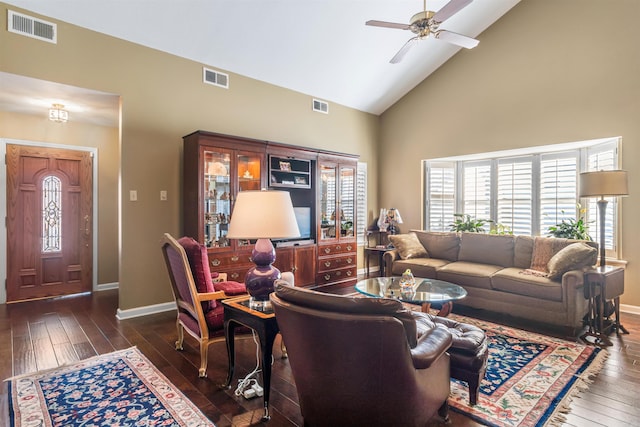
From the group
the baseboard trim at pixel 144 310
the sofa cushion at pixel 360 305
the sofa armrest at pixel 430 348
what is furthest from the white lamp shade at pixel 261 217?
the baseboard trim at pixel 144 310

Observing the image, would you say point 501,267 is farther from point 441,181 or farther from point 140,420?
point 140,420

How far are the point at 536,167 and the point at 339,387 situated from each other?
16.7 ft

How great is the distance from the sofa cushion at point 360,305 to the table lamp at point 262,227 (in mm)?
668

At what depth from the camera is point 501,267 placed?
4336 millimetres

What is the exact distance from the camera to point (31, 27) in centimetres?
329

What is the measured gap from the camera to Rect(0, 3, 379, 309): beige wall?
11.4 ft

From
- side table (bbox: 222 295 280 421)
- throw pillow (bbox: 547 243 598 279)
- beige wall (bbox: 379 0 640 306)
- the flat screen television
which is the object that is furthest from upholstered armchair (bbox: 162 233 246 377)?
beige wall (bbox: 379 0 640 306)

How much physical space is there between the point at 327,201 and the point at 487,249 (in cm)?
238

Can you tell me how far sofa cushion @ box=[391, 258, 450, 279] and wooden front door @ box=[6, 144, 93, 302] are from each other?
15.3ft

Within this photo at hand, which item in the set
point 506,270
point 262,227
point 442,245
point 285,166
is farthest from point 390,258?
point 262,227

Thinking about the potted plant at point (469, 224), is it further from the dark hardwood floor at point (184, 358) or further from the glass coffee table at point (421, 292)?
the glass coffee table at point (421, 292)

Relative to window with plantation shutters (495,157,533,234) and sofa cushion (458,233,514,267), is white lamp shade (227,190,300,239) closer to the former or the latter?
sofa cushion (458,233,514,267)

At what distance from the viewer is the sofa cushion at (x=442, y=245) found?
4961 millimetres

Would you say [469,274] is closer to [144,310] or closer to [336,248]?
[336,248]
